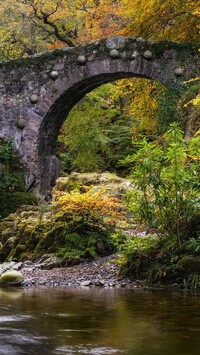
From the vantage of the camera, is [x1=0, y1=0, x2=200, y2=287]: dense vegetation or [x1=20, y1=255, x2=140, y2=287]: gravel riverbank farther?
[x1=20, y1=255, x2=140, y2=287]: gravel riverbank

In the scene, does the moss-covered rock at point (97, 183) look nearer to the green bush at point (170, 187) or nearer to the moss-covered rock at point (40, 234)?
→ the moss-covered rock at point (40, 234)

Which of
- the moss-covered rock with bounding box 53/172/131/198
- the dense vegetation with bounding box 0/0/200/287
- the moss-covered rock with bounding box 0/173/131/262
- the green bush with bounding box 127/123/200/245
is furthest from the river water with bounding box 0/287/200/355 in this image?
the moss-covered rock with bounding box 53/172/131/198

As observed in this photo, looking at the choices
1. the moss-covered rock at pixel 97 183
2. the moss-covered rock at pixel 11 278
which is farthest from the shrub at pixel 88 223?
the moss-covered rock at pixel 97 183

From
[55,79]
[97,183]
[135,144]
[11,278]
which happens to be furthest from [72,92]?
[11,278]

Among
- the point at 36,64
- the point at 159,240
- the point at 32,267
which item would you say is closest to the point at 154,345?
the point at 159,240

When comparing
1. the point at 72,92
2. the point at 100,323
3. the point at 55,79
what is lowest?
the point at 100,323

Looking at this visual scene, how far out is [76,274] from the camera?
8.15 m

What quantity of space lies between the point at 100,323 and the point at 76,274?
3.51m

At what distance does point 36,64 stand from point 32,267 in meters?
8.02

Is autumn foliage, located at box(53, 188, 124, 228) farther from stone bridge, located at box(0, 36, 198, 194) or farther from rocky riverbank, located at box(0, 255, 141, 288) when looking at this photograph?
stone bridge, located at box(0, 36, 198, 194)

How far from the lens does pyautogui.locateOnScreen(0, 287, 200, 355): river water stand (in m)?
3.77

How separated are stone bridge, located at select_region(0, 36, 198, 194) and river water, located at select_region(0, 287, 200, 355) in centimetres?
886

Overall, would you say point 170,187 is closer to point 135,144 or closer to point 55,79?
point 135,144

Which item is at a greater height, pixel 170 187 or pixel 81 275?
pixel 170 187
